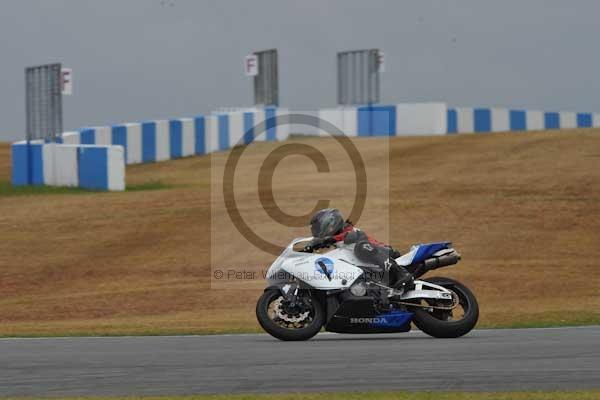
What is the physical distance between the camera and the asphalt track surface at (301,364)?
27.6ft

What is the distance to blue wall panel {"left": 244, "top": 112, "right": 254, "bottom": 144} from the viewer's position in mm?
39469

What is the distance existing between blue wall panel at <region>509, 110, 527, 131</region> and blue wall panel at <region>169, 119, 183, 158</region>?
1390 centimetres

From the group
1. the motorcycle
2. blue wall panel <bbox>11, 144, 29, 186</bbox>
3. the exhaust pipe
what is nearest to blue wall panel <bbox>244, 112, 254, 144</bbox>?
blue wall panel <bbox>11, 144, 29, 186</bbox>

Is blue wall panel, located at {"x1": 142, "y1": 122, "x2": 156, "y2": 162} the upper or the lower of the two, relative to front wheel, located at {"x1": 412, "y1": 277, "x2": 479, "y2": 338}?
upper

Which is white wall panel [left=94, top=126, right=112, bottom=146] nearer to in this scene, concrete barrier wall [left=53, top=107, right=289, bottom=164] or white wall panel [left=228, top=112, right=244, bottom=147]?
concrete barrier wall [left=53, top=107, right=289, bottom=164]

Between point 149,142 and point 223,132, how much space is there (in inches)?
162

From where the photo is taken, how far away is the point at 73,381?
8.77m

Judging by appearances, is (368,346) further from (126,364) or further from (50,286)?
(50,286)

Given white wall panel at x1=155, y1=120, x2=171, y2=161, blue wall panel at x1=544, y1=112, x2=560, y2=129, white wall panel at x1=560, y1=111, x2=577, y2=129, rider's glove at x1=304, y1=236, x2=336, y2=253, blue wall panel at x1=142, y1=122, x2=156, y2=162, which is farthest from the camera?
white wall panel at x1=560, y1=111, x2=577, y2=129

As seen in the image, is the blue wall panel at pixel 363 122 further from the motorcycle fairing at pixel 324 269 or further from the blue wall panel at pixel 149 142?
the motorcycle fairing at pixel 324 269

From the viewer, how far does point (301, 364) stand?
369 inches

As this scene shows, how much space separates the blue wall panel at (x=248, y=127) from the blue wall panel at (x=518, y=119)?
33.5 feet

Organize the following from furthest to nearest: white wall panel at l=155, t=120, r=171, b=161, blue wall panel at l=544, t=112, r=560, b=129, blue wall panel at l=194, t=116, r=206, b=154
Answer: blue wall panel at l=544, t=112, r=560, b=129
blue wall panel at l=194, t=116, r=206, b=154
white wall panel at l=155, t=120, r=171, b=161

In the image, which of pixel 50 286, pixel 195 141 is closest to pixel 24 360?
pixel 50 286
